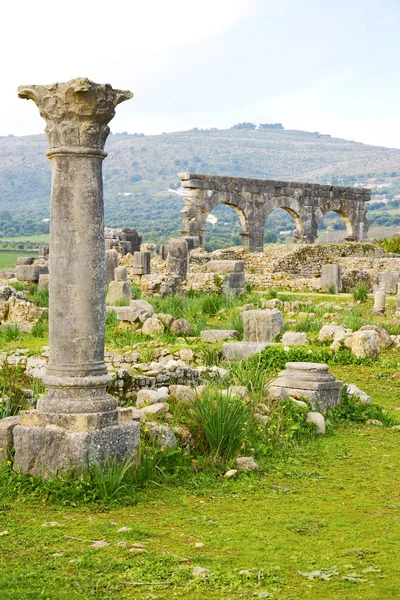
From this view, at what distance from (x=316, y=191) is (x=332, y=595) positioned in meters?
34.6

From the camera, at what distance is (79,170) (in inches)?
277

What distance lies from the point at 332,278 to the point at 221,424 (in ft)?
62.5

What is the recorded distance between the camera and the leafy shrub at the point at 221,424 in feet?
24.6

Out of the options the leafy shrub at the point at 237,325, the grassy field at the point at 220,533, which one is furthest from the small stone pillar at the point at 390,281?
the grassy field at the point at 220,533

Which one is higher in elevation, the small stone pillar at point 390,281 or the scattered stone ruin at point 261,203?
Answer: the scattered stone ruin at point 261,203

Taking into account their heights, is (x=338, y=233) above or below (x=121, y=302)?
above

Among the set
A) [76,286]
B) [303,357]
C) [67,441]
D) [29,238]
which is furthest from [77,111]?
[29,238]

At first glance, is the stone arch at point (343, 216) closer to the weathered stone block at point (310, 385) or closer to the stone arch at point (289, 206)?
the stone arch at point (289, 206)

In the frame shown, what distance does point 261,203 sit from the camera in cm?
3672

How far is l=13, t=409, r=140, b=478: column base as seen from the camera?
654 cm

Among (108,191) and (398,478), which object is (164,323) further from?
(108,191)

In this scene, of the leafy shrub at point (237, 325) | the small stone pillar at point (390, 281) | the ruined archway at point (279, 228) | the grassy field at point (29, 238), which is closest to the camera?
the leafy shrub at point (237, 325)

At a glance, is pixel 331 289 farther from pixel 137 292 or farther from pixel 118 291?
pixel 118 291

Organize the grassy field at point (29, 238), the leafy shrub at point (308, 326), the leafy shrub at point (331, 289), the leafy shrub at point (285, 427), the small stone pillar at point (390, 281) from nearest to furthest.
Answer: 1. the leafy shrub at point (285, 427)
2. the leafy shrub at point (308, 326)
3. the small stone pillar at point (390, 281)
4. the leafy shrub at point (331, 289)
5. the grassy field at point (29, 238)
